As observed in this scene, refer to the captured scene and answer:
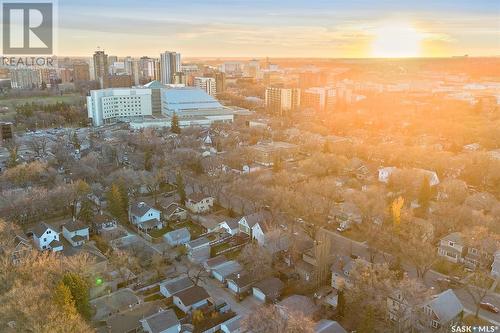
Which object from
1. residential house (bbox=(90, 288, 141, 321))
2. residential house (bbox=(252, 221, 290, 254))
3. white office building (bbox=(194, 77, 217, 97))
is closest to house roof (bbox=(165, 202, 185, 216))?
residential house (bbox=(252, 221, 290, 254))

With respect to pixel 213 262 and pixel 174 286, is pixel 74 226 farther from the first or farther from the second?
pixel 213 262

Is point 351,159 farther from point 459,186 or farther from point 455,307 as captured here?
point 455,307

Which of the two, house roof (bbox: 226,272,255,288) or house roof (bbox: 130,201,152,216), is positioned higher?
house roof (bbox: 130,201,152,216)

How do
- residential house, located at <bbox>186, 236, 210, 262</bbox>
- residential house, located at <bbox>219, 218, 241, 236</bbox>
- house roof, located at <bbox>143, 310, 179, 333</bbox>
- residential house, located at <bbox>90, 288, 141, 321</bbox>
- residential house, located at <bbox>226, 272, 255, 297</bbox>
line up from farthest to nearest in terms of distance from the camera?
residential house, located at <bbox>219, 218, 241, 236</bbox> → residential house, located at <bbox>186, 236, 210, 262</bbox> → residential house, located at <bbox>226, 272, 255, 297</bbox> → residential house, located at <bbox>90, 288, 141, 321</bbox> → house roof, located at <bbox>143, 310, 179, 333</bbox>

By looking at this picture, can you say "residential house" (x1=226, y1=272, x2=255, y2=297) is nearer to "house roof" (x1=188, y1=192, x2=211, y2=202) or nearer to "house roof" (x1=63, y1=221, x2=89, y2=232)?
"house roof" (x1=188, y1=192, x2=211, y2=202)

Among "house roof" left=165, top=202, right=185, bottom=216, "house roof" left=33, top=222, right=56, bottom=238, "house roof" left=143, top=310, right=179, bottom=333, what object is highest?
"house roof" left=165, top=202, right=185, bottom=216

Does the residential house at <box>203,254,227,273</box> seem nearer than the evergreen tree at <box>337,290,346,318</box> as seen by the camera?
No

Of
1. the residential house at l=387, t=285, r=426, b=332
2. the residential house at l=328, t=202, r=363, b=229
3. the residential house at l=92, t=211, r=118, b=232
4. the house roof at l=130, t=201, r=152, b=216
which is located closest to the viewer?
the residential house at l=387, t=285, r=426, b=332
